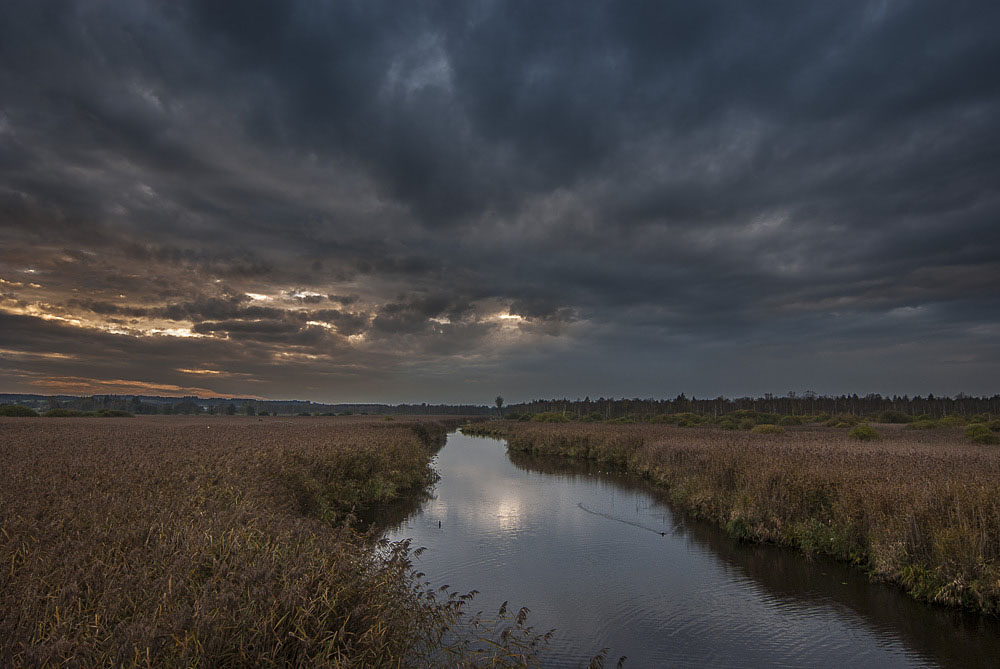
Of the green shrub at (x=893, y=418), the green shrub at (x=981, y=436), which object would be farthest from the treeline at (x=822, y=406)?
the green shrub at (x=981, y=436)

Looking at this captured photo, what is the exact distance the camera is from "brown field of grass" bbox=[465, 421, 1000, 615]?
1007 cm

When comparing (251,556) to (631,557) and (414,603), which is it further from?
(631,557)

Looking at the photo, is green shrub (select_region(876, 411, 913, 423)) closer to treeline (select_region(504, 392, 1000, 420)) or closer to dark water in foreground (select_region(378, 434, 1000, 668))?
treeline (select_region(504, 392, 1000, 420))

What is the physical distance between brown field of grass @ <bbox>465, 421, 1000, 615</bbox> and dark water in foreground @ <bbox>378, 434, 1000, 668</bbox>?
537mm

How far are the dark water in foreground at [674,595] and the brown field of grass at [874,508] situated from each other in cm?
54

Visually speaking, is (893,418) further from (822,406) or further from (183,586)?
(183,586)

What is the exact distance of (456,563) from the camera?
1306 centimetres

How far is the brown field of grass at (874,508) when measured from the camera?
10.1 m

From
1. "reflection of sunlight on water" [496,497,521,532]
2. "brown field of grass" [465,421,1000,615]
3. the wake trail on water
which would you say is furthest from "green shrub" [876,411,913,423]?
"reflection of sunlight on water" [496,497,521,532]

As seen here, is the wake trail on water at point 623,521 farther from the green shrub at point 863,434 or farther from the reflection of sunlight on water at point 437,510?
the green shrub at point 863,434

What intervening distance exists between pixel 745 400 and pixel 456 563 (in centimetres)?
14867

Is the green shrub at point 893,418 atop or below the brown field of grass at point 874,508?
atop

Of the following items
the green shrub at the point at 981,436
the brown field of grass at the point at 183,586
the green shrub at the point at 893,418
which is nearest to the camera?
the brown field of grass at the point at 183,586

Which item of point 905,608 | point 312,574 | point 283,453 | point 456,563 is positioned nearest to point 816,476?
point 905,608
